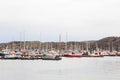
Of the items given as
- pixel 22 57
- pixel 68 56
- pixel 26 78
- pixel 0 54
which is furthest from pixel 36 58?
pixel 26 78

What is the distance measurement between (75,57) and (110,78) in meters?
128

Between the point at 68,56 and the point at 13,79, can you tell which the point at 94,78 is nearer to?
the point at 13,79

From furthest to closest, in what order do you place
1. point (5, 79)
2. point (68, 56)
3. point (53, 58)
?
point (68, 56) → point (53, 58) → point (5, 79)

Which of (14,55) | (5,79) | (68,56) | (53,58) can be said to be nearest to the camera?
(5,79)

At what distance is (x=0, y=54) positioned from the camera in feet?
520

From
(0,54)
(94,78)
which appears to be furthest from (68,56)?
(94,78)

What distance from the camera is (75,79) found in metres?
61.0

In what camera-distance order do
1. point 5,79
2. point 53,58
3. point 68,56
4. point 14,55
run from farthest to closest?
1. point 68,56
2. point 14,55
3. point 53,58
4. point 5,79

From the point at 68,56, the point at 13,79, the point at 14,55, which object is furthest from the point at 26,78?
the point at 68,56

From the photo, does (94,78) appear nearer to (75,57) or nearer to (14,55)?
(14,55)

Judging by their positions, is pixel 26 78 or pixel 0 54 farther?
pixel 0 54

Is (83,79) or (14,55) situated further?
(14,55)

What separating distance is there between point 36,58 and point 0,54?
20551mm

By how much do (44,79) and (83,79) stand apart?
566 cm
